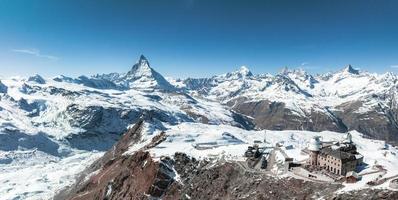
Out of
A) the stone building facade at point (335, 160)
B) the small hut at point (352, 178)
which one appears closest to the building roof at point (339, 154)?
the stone building facade at point (335, 160)

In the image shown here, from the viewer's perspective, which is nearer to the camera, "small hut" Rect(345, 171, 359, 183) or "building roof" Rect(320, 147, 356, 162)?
"small hut" Rect(345, 171, 359, 183)

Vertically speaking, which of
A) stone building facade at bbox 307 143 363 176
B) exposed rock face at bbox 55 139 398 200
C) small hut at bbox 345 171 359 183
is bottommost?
exposed rock face at bbox 55 139 398 200

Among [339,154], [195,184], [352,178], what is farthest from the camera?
[195,184]

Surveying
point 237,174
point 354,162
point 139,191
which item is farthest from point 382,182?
point 139,191

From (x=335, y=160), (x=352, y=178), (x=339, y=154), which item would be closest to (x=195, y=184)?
(x=335, y=160)

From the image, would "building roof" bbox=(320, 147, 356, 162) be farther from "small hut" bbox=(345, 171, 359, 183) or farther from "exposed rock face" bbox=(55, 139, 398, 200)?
"exposed rock face" bbox=(55, 139, 398, 200)

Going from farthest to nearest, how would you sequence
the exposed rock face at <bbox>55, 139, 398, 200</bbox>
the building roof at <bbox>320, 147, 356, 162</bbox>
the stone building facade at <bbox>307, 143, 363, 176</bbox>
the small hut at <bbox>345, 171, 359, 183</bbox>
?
the building roof at <bbox>320, 147, 356, 162</bbox> → the stone building facade at <bbox>307, 143, 363, 176</bbox> → the exposed rock face at <bbox>55, 139, 398, 200</bbox> → the small hut at <bbox>345, 171, 359, 183</bbox>

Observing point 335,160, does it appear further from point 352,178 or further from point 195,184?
point 195,184

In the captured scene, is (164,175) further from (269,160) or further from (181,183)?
(269,160)

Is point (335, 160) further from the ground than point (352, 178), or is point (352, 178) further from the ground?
point (335, 160)

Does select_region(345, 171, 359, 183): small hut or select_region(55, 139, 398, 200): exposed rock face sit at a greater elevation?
select_region(345, 171, 359, 183): small hut

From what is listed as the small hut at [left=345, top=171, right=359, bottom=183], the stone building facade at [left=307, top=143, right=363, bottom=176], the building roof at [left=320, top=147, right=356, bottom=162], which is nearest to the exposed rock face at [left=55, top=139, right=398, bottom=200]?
the small hut at [left=345, top=171, right=359, bottom=183]
